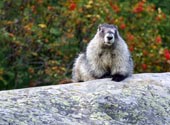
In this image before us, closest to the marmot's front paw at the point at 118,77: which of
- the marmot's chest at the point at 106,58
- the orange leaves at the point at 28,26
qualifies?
the marmot's chest at the point at 106,58

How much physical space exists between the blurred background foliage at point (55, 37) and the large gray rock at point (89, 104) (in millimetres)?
4626

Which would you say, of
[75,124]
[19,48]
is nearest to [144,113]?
[75,124]

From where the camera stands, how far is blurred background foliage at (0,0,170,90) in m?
12.4

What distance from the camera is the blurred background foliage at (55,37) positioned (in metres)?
12.4

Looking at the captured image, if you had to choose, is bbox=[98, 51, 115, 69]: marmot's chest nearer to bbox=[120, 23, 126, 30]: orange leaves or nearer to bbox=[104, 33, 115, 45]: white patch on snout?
bbox=[104, 33, 115, 45]: white patch on snout

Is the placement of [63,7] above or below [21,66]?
above

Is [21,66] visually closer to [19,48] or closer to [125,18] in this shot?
[19,48]

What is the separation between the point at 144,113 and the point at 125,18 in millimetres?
7724

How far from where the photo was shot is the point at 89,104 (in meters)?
6.82

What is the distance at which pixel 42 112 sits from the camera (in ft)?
20.9

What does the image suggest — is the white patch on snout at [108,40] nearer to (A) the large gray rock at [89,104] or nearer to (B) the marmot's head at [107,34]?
(B) the marmot's head at [107,34]

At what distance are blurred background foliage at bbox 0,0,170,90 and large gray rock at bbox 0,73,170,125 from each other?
463 centimetres

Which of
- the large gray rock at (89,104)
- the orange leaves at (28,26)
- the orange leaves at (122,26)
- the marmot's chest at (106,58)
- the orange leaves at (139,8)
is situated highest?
the orange leaves at (139,8)

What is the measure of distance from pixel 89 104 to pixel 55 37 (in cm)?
645
